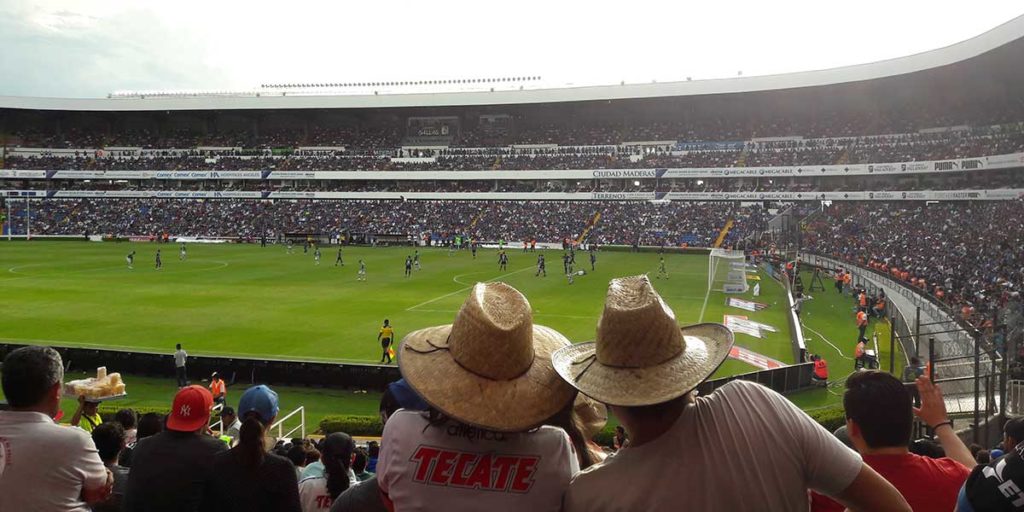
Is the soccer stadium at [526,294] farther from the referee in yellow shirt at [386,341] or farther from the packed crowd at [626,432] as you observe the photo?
the referee in yellow shirt at [386,341]

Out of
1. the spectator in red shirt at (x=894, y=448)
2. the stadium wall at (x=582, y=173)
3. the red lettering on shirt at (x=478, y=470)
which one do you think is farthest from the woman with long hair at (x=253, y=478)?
the stadium wall at (x=582, y=173)

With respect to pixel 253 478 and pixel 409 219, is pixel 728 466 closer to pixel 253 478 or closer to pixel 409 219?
pixel 253 478

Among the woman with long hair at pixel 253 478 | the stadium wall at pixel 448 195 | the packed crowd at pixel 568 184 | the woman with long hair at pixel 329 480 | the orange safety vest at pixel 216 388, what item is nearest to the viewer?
the woman with long hair at pixel 253 478

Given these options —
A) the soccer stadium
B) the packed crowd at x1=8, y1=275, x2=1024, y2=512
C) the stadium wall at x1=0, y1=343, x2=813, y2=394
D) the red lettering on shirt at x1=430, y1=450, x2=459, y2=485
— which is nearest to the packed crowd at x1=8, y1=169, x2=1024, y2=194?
the soccer stadium

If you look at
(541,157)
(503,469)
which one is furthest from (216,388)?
(541,157)

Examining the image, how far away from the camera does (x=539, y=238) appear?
64.4 metres

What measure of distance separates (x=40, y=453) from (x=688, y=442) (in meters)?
3.33

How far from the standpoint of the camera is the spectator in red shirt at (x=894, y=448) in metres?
2.96

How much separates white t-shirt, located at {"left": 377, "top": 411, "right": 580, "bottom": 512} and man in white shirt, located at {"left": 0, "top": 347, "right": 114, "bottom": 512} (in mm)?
2072

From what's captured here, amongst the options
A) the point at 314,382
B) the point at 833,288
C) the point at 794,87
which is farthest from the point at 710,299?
the point at 794,87

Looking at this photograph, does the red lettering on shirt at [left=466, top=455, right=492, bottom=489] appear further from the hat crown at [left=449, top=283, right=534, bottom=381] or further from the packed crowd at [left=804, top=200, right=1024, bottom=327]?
the packed crowd at [left=804, top=200, right=1024, bottom=327]

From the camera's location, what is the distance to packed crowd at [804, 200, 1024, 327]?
2612cm

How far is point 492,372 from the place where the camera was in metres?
2.58

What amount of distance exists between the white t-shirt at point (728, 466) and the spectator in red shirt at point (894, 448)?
737mm
